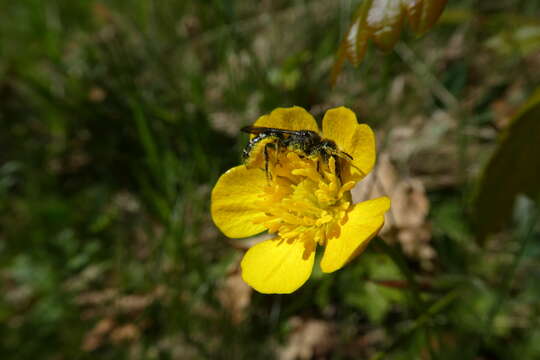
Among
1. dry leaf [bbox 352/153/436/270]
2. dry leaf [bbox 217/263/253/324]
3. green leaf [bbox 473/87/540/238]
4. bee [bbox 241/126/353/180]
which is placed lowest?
dry leaf [bbox 217/263/253/324]

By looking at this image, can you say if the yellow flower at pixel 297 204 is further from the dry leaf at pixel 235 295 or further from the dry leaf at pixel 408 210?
the dry leaf at pixel 235 295

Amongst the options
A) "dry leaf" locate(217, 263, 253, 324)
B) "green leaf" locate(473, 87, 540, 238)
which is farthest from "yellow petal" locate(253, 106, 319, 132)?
"dry leaf" locate(217, 263, 253, 324)

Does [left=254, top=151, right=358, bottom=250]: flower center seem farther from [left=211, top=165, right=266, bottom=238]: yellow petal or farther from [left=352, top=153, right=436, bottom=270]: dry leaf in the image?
[left=352, top=153, right=436, bottom=270]: dry leaf

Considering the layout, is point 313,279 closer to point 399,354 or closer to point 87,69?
point 399,354

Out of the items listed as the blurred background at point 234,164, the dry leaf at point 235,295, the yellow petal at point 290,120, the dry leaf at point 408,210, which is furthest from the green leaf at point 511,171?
the dry leaf at point 235,295

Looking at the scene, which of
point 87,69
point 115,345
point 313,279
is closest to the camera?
point 313,279

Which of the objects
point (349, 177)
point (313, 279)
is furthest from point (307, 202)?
point (313, 279)

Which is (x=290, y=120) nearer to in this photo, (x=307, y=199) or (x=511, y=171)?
(x=307, y=199)
